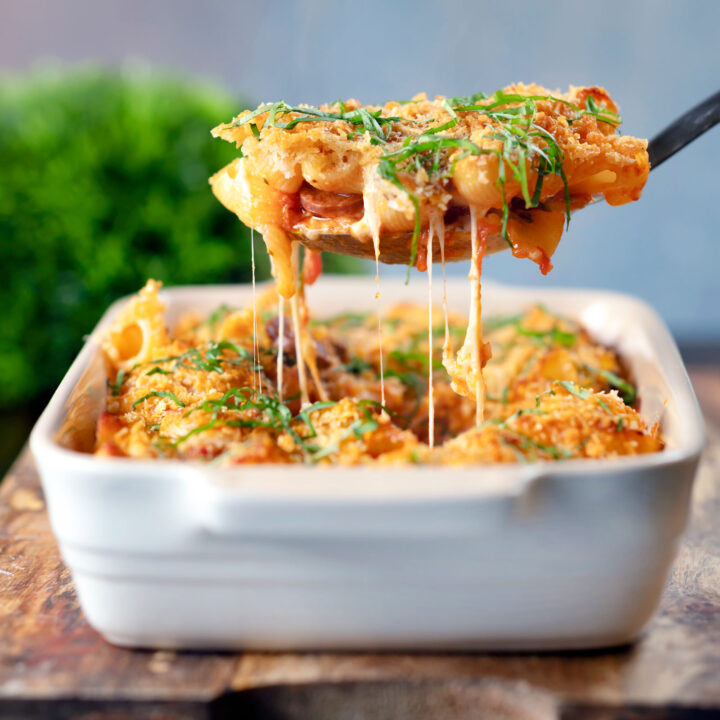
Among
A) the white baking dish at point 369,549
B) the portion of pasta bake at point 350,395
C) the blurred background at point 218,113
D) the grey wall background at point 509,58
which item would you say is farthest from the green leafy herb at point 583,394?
the grey wall background at point 509,58

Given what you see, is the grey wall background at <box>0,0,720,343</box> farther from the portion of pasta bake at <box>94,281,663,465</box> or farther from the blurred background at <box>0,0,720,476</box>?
the portion of pasta bake at <box>94,281,663,465</box>

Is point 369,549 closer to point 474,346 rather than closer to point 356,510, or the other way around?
point 356,510

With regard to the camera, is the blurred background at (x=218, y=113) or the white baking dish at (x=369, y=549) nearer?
the white baking dish at (x=369, y=549)

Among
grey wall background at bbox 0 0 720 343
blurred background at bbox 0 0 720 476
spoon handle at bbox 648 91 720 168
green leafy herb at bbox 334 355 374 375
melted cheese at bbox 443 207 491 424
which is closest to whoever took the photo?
melted cheese at bbox 443 207 491 424

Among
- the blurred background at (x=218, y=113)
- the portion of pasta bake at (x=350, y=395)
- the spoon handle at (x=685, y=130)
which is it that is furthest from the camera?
the blurred background at (x=218, y=113)

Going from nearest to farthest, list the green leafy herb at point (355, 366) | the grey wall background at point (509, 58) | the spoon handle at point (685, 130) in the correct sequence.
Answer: the spoon handle at point (685, 130) < the green leafy herb at point (355, 366) < the grey wall background at point (509, 58)

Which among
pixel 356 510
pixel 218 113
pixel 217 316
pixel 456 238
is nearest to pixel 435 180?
pixel 456 238

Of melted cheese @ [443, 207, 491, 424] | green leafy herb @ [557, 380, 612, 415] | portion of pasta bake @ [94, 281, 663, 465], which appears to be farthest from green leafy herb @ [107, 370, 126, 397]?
green leafy herb @ [557, 380, 612, 415]

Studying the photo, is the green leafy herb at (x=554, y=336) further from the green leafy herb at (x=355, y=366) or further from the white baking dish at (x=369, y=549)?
the white baking dish at (x=369, y=549)
